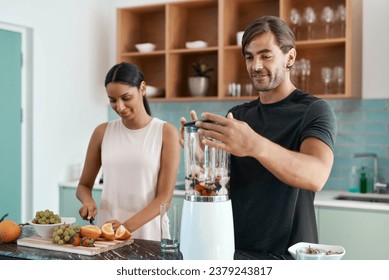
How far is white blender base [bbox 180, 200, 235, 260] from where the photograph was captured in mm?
1644

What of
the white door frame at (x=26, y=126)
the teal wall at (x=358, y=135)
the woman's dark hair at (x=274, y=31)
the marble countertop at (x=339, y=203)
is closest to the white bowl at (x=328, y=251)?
the woman's dark hair at (x=274, y=31)

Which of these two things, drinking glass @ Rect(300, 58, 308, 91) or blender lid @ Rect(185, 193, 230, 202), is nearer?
blender lid @ Rect(185, 193, 230, 202)

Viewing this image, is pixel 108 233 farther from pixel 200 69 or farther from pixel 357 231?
pixel 200 69

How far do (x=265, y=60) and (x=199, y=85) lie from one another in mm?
2431

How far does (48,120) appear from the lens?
14.0 ft

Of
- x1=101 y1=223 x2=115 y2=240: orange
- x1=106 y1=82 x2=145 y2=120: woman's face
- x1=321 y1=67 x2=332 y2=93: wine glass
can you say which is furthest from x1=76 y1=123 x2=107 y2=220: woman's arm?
x1=321 y1=67 x2=332 y2=93: wine glass

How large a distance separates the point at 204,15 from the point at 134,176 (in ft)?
7.70

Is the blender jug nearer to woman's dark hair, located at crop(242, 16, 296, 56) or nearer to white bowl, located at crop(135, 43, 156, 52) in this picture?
woman's dark hair, located at crop(242, 16, 296, 56)

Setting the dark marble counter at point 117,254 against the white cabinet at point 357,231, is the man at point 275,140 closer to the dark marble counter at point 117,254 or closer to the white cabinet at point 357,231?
the dark marble counter at point 117,254

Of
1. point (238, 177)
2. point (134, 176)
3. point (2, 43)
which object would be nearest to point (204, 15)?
point (2, 43)

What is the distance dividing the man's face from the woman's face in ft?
2.55

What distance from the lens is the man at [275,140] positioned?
5.97 ft

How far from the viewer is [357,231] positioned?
132 inches

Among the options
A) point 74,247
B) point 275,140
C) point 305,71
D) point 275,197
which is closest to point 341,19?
point 305,71
